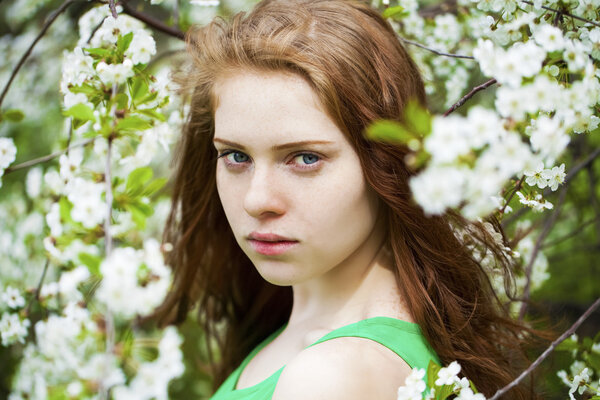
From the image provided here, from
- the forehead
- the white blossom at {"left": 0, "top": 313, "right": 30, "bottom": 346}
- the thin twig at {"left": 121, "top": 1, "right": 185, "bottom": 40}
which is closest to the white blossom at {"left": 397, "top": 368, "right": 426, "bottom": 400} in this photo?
the forehead

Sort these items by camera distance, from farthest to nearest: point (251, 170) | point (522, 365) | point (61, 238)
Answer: point (522, 365)
point (251, 170)
point (61, 238)

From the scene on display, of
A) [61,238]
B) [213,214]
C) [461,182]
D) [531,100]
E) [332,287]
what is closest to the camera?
[461,182]

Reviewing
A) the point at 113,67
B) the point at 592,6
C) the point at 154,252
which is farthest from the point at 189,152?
the point at 592,6

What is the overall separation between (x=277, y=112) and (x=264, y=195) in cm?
20

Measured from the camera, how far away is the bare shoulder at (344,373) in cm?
124

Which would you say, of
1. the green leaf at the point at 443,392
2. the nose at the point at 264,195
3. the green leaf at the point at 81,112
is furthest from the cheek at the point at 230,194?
the green leaf at the point at 443,392

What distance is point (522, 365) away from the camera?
1.97 m

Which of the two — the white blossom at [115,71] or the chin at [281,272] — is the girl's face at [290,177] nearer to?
the chin at [281,272]

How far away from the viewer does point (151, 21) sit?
6.28 feet

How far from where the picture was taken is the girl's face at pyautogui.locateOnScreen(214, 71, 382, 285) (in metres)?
1.40

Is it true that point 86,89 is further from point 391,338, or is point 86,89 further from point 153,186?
point 391,338

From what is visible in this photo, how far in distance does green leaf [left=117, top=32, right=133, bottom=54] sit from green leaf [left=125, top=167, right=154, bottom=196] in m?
0.32

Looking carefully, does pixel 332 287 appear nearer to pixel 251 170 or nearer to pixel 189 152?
pixel 251 170

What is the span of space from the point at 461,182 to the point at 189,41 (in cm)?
124
